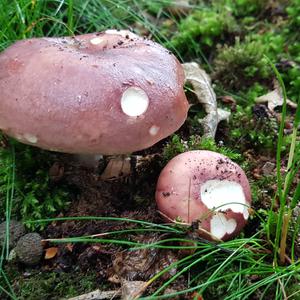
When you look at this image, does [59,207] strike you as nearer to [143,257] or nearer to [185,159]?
[143,257]

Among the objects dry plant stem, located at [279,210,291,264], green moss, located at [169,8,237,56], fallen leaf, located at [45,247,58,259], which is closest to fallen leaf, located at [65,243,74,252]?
fallen leaf, located at [45,247,58,259]

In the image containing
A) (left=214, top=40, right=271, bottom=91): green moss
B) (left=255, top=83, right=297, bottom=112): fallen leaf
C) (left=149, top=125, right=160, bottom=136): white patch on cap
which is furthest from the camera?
(left=214, top=40, right=271, bottom=91): green moss

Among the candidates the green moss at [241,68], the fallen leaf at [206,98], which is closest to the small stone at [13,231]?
the fallen leaf at [206,98]

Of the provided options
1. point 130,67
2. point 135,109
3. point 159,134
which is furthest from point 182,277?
point 130,67

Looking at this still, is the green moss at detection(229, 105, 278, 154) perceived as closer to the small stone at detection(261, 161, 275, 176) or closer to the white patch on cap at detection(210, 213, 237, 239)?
the small stone at detection(261, 161, 275, 176)

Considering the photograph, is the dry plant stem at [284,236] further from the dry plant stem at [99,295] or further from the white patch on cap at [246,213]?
the dry plant stem at [99,295]

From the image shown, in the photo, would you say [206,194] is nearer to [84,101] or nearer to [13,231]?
[84,101]
